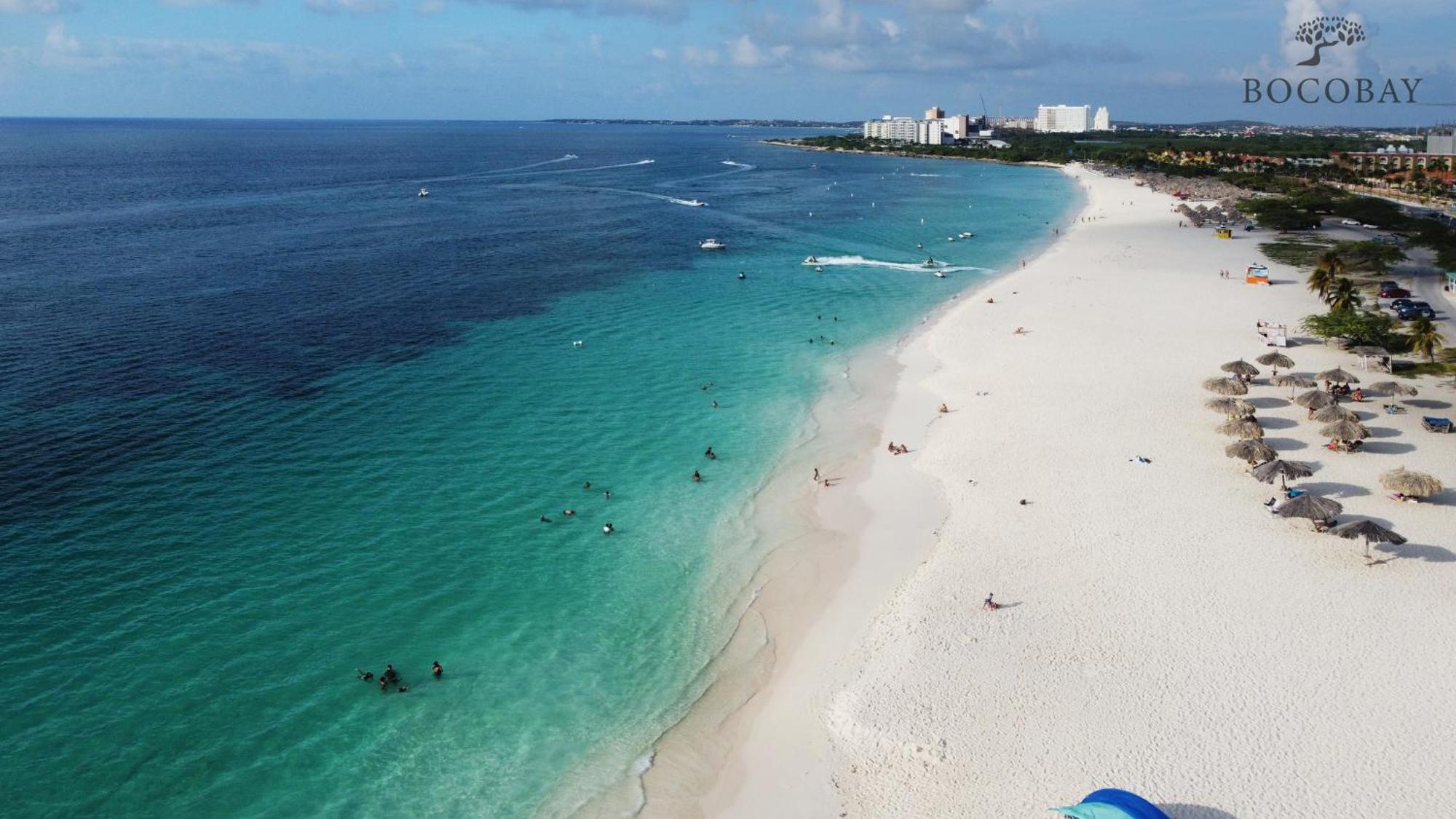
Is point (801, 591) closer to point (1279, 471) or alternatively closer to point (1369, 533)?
point (1369, 533)

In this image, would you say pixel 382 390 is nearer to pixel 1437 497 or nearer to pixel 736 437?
pixel 736 437

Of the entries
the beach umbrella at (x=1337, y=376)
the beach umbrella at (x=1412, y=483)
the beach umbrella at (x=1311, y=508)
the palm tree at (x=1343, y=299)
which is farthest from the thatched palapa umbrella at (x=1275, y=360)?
the beach umbrella at (x=1311, y=508)

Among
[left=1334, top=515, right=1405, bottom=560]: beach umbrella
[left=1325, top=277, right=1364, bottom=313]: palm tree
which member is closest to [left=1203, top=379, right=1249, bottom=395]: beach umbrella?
[left=1334, top=515, right=1405, bottom=560]: beach umbrella

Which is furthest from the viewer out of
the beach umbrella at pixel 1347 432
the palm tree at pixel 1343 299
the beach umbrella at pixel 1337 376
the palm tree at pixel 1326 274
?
the palm tree at pixel 1326 274

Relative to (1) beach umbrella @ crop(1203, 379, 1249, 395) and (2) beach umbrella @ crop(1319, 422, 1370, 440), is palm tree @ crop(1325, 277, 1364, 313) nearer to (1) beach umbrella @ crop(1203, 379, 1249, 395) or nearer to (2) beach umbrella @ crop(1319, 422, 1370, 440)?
(1) beach umbrella @ crop(1203, 379, 1249, 395)

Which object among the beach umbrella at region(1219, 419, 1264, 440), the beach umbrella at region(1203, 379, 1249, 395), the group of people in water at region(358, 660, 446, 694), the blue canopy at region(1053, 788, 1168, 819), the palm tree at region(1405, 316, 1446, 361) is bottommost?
the group of people in water at region(358, 660, 446, 694)

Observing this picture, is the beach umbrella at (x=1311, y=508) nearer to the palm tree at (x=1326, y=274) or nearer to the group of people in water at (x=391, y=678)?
the group of people in water at (x=391, y=678)

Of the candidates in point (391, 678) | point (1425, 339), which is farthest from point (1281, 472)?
point (391, 678)
